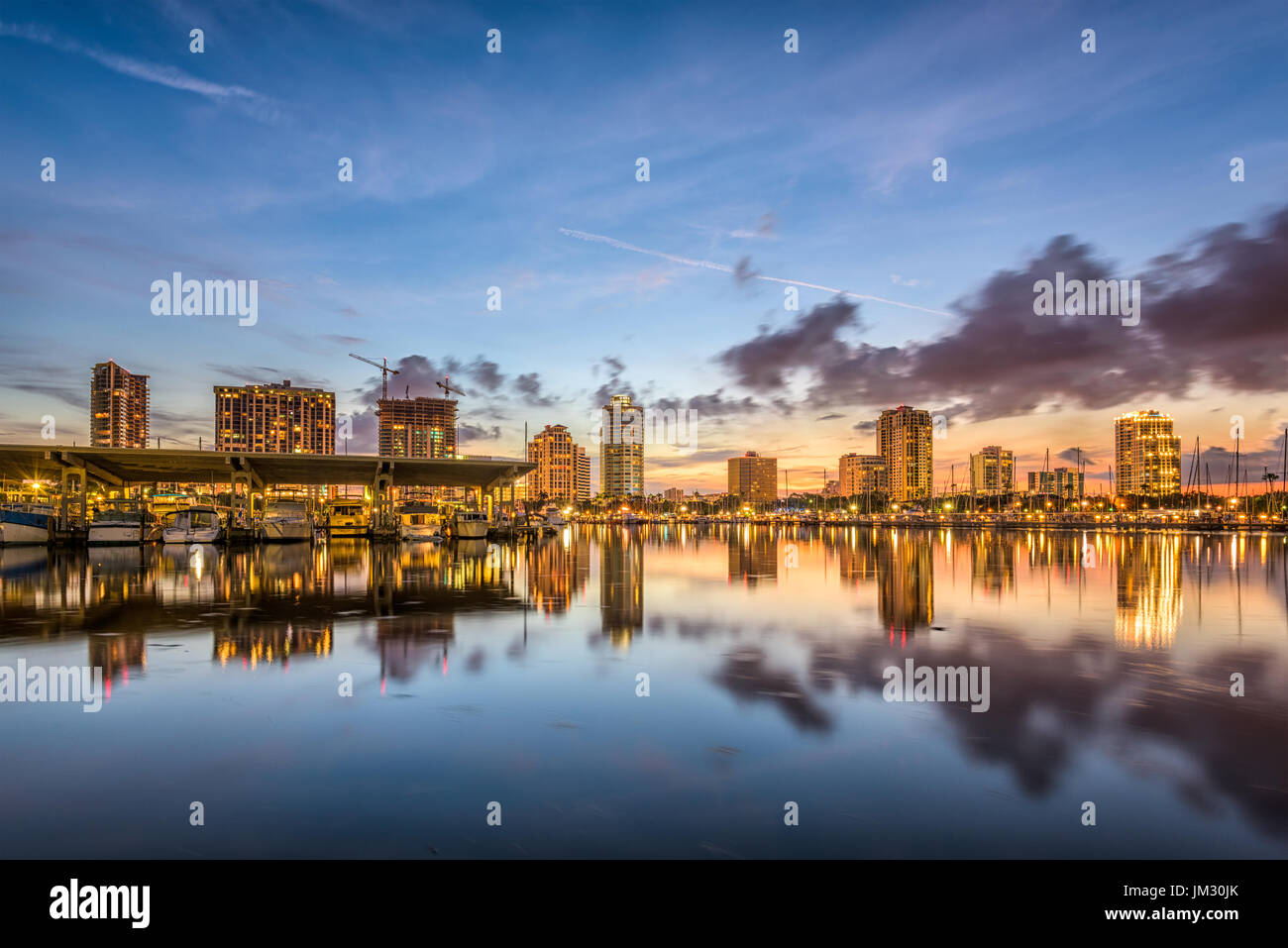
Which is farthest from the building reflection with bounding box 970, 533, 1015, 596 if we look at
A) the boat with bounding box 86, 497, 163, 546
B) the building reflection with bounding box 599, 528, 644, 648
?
the boat with bounding box 86, 497, 163, 546

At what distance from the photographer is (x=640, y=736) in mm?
8945

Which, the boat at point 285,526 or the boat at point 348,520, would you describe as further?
the boat at point 348,520

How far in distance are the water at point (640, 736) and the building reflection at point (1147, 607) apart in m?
0.21

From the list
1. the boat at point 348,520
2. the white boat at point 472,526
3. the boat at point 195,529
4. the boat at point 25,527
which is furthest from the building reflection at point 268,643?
the boat at point 348,520

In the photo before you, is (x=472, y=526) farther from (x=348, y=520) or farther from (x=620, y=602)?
(x=620, y=602)

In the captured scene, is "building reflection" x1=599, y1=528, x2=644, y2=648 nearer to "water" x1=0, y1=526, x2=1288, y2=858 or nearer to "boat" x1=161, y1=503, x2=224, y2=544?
"water" x1=0, y1=526, x2=1288, y2=858

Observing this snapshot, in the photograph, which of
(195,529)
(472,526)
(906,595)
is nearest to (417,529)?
(472,526)

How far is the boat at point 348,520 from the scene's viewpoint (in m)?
91.6

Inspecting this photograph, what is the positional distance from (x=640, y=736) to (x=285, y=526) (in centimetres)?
7130

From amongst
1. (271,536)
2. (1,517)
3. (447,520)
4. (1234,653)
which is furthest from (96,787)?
(447,520)

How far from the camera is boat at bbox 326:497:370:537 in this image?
91.6 meters

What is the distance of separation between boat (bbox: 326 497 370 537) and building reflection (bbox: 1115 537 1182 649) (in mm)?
85137

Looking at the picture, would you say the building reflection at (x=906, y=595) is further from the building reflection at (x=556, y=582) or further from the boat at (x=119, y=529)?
the boat at (x=119, y=529)
